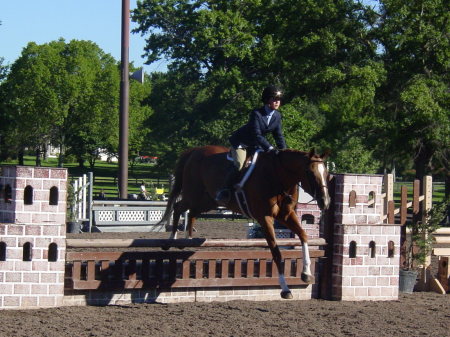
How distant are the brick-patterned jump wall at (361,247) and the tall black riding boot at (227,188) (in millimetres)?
1383

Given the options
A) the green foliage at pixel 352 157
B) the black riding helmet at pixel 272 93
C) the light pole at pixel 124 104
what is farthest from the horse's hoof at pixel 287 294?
the green foliage at pixel 352 157

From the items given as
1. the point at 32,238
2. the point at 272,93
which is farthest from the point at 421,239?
the point at 32,238

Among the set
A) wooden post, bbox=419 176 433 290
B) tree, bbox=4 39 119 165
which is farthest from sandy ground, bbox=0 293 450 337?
tree, bbox=4 39 119 165

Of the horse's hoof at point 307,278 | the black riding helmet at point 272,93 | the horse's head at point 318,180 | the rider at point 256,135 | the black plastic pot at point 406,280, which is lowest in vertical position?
the black plastic pot at point 406,280

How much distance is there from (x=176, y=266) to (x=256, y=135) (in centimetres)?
174

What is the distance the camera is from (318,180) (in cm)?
812

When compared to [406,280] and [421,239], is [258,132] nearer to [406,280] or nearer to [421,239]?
[406,280]

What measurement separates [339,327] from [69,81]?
5044 cm

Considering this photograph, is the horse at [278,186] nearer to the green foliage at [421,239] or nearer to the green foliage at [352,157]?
the green foliage at [421,239]

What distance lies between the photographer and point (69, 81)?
183 feet

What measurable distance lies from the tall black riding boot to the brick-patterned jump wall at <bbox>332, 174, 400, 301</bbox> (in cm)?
138

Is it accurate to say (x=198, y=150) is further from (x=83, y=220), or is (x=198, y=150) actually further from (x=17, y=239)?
(x=83, y=220)

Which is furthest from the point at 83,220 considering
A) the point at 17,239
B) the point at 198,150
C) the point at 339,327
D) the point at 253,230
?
the point at 339,327

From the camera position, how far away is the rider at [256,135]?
8.88 metres
